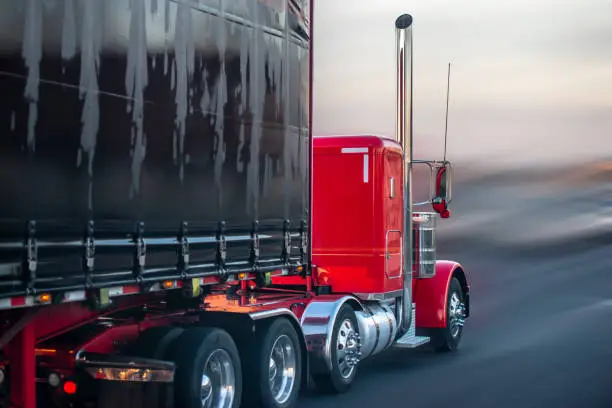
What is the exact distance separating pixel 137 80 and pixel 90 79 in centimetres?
67

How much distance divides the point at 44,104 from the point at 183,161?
202 centimetres

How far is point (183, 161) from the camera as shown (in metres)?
9.23

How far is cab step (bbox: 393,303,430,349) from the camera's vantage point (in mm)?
14984

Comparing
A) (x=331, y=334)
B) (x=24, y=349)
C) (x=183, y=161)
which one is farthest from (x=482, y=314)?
(x=24, y=349)

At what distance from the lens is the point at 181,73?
918cm

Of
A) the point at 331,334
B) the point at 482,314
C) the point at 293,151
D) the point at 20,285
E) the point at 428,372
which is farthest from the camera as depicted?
the point at 482,314

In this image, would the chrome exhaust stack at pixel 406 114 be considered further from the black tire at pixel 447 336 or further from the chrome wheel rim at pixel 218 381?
the chrome wheel rim at pixel 218 381

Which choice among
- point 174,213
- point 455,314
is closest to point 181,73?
point 174,213

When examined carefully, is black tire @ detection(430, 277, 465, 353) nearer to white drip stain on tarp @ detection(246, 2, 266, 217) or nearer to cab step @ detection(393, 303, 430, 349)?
cab step @ detection(393, 303, 430, 349)

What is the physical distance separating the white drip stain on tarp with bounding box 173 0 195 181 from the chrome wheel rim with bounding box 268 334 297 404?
259 cm

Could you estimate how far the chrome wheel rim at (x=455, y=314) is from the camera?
16281 mm

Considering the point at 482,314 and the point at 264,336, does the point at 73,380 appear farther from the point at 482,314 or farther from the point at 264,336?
the point at 482,314

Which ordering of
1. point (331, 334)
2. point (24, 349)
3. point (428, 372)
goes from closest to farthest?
point (24, 349) → point (331, 334) → point (428, 372)

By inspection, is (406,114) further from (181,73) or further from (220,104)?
(181,73)
